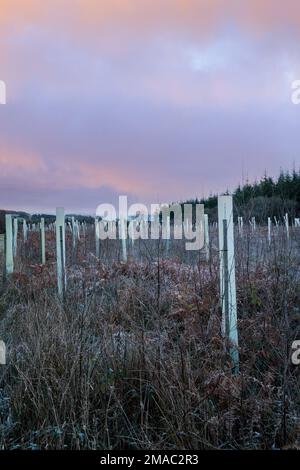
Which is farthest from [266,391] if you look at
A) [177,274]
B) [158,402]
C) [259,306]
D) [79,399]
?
[177,274]

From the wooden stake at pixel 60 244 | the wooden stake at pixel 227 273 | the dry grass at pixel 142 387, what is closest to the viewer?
the dry grass at pixel 142 387

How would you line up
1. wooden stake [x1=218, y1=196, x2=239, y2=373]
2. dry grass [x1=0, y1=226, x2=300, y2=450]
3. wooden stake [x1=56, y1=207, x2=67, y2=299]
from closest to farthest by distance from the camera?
1. dry grass [x1=0, y1=226, x2=300, y2=450]
2. wooden stake [x1=218, y1=196, x2=239, y2=373]
3. wooden stake [x1=56, y1=207, x2=67, y2=299]

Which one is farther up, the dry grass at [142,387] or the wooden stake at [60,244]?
the wooden stake at [60,244]

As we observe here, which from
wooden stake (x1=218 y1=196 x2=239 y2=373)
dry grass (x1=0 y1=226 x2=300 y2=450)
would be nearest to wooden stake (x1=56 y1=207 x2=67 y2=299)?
dry grass (x1=0 y1=226 x2=300 y2=450)

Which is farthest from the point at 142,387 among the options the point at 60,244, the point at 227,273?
the point at 60,244

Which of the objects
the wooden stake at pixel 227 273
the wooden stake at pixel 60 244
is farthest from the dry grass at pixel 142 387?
the wooden stake at pixel 60 244

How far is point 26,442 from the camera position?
8.66ft

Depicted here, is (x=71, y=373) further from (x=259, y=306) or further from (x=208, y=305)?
(x=259, y=306)

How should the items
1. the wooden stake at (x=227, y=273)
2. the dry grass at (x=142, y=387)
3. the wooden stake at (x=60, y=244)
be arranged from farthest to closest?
the wooden stake at (x=60, y=244)
the wooden stake at (x=227, y=273)
the dry grass at (x=142, y=387)

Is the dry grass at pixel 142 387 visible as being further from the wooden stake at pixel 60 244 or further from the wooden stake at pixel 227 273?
the wooden stake at pixel 60 244

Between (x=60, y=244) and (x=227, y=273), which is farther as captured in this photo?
(x=60, y=244)

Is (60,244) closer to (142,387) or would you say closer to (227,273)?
(227,273)

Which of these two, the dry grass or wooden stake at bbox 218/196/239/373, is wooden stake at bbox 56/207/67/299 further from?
wooden stake at bbox 218/196/239/373
